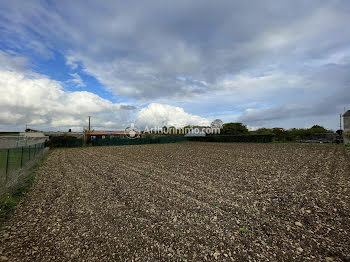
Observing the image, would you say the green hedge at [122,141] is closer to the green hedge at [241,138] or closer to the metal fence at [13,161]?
the green hedge at [241,138]

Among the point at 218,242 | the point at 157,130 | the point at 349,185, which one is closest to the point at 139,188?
the point at 218,242

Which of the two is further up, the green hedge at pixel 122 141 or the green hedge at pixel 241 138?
the green hedge at pixel 241 138

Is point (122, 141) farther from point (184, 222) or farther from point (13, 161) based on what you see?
point (184, 222)

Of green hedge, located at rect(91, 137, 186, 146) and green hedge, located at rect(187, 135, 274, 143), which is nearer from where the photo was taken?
green hedge, located at rect(187, 135, 274, 143)

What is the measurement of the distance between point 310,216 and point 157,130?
61284 mm

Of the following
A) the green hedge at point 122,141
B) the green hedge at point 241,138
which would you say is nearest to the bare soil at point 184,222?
the green hedge at point 241,138

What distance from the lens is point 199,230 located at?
4336 mm

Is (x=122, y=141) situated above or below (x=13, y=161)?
above

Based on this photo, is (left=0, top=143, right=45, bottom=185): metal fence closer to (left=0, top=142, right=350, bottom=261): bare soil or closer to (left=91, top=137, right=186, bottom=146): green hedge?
(left=0, top=142, right=350, bottom=261): bare soil

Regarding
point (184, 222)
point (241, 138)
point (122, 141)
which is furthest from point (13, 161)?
point (241, 138)

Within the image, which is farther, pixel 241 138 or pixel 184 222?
pixel 241 138

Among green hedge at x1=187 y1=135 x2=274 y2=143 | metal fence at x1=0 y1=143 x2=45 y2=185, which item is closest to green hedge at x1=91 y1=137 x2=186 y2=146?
green hedge at x1=187 y1=135 x2=274 y2=143

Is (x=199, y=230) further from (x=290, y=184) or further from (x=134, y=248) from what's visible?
(x=290, y=184)

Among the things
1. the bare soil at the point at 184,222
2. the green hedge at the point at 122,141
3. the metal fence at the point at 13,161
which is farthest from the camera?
the green hedge at the point at 122,141
